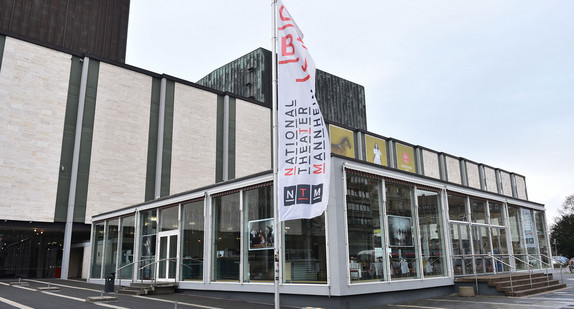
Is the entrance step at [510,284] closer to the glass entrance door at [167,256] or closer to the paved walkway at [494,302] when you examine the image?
the paved walkway at [494,302]

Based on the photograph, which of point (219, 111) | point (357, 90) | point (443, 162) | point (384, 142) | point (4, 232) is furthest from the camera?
point (357, 90)

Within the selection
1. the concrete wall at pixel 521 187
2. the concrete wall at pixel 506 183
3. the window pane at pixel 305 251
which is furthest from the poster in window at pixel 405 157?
the window pane at pixel 305 251

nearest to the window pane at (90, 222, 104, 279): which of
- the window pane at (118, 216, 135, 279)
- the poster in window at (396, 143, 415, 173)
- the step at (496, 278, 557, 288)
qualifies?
the window pane at (118, 216, 135, 279)

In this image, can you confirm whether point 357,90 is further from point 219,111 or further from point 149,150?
point 149,150

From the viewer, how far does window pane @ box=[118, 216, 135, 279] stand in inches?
763

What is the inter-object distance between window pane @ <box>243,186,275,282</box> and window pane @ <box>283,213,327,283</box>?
770 millimetres

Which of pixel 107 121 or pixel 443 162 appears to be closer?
pixel 107 121

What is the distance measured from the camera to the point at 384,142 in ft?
160

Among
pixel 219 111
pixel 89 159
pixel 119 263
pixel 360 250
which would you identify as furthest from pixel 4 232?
pixel 360 250

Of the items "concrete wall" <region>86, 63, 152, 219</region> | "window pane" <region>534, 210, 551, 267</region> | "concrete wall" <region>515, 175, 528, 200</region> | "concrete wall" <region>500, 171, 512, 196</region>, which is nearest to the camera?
"window pane" <region>534, 210, 551, 267</region>

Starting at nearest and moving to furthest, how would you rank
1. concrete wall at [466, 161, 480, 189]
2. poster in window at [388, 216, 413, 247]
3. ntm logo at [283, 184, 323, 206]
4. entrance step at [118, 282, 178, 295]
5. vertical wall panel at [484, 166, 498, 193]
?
ntm logo at [283, 184, 323, 206] → poster in window at [388, 216, 413, 247] → entrance step at [118, 282, 178, 295] → concrete wall at [466, 161, 480, 189] → vertical wall panel at [484, 166, 498, 193]

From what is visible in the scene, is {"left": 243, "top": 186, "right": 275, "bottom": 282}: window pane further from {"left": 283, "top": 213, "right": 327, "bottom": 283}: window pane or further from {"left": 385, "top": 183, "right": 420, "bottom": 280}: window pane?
{"left": 385, "top": 183, "right": 420, "bottom": 280}: window pane

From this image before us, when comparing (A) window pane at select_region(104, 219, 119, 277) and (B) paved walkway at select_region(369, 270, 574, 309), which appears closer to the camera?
(B) paved walkway at select_region(369, 270, 574, 309)

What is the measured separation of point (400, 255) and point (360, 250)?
200cm
